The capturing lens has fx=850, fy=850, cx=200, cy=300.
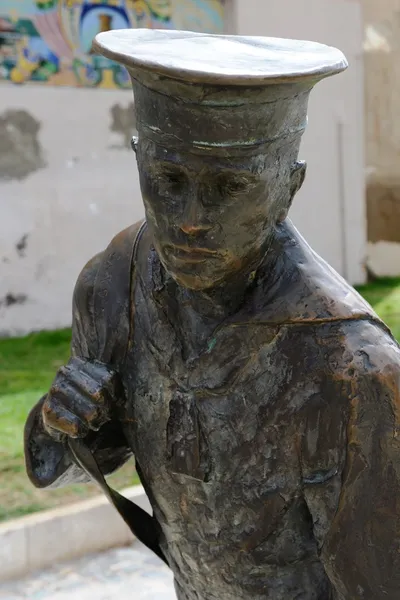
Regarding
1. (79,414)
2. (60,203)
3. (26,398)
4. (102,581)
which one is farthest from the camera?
(60,203)

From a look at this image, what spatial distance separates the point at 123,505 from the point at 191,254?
574mm

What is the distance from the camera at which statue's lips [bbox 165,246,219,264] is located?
1.27 meters

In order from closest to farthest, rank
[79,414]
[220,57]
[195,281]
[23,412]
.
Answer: [220,57]
[195,281]
[79,414]
[23,412]

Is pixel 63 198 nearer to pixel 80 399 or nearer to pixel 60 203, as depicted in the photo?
pixel 60 203

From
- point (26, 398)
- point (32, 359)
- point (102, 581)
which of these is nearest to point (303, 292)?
point (102, 581)

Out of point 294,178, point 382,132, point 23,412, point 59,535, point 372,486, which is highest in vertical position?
point 294,178

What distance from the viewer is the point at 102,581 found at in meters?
3.40

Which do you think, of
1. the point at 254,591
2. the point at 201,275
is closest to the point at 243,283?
the point at 201,275

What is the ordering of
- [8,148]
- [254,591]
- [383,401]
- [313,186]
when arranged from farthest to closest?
1. [313,186]
2. [8,148]
3. [254,591]
4. [383,401]

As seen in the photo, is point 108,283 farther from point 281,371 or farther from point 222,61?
point 222,61

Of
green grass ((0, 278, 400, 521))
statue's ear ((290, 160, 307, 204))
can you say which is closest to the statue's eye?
statue's ear ((290, 160, 307, 204))

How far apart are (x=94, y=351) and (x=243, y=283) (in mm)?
368

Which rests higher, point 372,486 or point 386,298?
point 372,486

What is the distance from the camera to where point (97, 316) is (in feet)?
5.20
